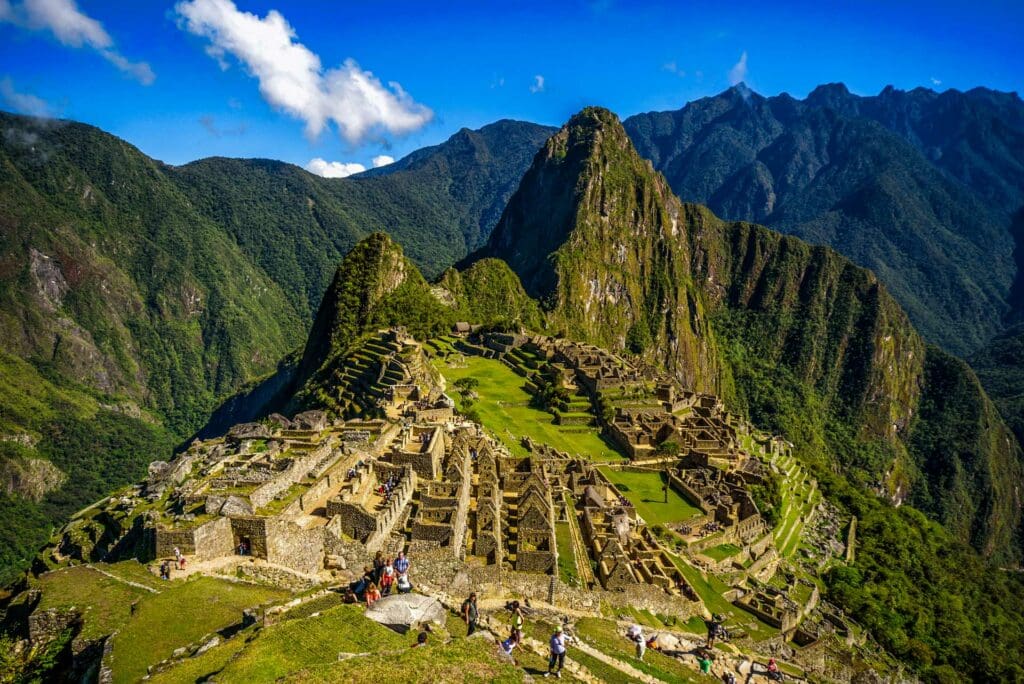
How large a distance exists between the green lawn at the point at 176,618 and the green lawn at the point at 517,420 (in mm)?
32179

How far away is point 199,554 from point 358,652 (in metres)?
9.53

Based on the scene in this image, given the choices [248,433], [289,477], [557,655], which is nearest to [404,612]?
[557,655]

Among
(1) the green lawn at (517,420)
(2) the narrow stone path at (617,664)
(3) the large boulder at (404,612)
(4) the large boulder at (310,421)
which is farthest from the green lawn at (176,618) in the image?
(4) the large boulder at (310,421)

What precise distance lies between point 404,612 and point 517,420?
1960 inches

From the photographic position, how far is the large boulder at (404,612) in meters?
17.0

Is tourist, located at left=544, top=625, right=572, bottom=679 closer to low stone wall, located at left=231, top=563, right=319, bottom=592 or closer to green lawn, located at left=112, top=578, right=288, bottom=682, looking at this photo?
low stone wall, located at left=231, top=563, right=319, bottom=592

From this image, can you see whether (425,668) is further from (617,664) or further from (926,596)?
(926,596)

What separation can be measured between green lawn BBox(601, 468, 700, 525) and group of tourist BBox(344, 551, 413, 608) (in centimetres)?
3241

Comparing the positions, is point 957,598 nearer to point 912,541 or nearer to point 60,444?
point 912,541

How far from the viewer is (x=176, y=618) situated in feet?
56.7

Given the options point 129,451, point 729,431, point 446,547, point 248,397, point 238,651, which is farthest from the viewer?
point 129,451

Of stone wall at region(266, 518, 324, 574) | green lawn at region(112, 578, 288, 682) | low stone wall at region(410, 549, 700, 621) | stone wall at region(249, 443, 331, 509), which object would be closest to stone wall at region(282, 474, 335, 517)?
stone wall at region(249, 443, 331, 509)

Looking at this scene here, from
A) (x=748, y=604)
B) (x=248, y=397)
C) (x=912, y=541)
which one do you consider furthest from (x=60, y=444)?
(x=912, y=541)

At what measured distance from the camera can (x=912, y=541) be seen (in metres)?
83.9
